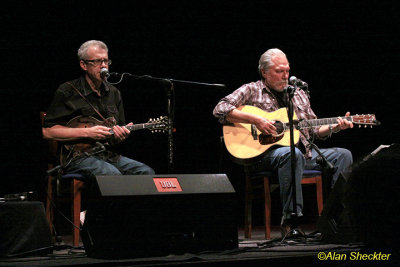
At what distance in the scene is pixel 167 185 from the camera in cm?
241

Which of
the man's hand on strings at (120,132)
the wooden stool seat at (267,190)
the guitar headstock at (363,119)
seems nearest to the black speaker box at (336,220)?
the wooden stool seat at (267,190)

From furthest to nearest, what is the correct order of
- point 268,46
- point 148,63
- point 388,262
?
point 268,46, point 148,63, point 388,262

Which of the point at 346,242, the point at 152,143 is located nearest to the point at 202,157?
the point at 152,143

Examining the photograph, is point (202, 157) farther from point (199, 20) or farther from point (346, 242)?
point (346, 242)

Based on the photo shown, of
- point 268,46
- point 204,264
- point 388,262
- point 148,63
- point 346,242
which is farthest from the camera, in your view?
point 268,46

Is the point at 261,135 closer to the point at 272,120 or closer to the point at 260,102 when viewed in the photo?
the point at 272,120

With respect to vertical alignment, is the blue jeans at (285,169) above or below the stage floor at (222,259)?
above

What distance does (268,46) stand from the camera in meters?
5.01

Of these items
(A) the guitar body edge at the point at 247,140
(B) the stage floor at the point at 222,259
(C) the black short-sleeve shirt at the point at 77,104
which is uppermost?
(C) the black short-sleeve shirt at the point at 77,104

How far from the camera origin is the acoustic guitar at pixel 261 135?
3.69 meters

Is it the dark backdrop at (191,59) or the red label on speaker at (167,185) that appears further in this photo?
the dark backdrop at (191,59)

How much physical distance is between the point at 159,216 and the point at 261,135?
1613 mm

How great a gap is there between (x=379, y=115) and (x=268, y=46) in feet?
4.50

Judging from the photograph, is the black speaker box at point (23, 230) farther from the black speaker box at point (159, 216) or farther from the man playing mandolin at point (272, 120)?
the man playing mandolin at point (272, 120)
